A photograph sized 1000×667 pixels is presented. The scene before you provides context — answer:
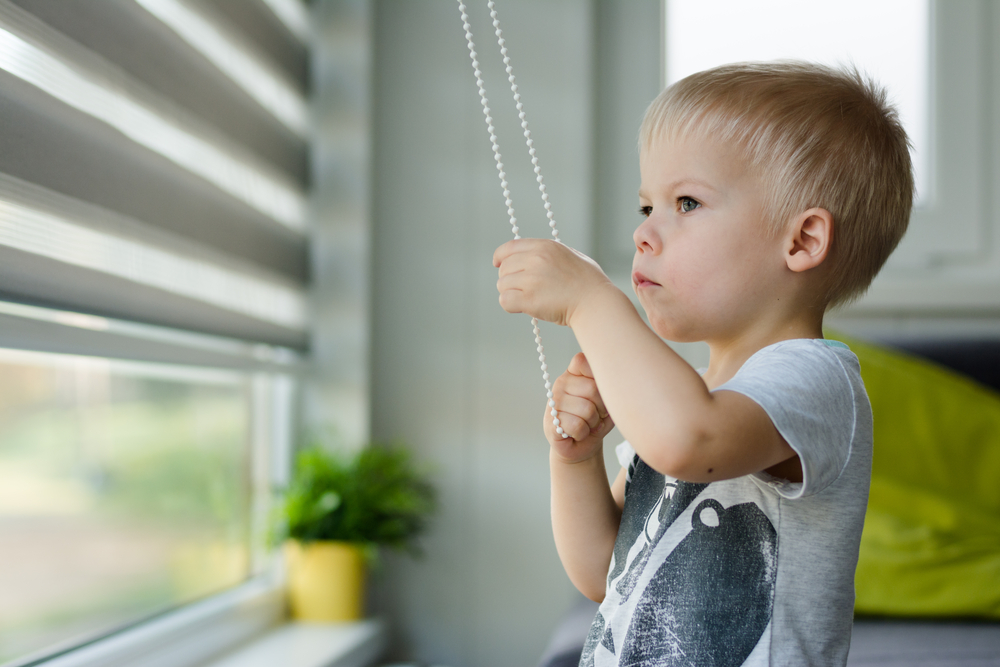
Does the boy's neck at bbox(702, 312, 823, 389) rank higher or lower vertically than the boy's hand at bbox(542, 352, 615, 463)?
higher

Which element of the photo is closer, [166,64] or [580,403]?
[580,403]

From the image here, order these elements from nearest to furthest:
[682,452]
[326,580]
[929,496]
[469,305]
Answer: [682,452]
[929,496]
[326,580]
[469,305]

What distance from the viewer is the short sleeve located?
53 centimetres

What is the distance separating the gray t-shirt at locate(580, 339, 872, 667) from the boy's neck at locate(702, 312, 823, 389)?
5cm

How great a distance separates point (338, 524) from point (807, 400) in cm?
115

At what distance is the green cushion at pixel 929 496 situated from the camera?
4.01 feet

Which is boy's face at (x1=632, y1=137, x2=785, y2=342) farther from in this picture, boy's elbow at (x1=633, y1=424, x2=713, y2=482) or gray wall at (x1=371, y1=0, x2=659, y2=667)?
gray wall at (x1=371, y1=0, x2=659, y2=667)

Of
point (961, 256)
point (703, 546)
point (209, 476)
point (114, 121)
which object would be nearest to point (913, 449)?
point (961, 256)

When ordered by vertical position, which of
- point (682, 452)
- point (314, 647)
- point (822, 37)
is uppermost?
point (822, 37)

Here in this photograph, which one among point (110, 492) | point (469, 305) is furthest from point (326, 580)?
point (469, 305)

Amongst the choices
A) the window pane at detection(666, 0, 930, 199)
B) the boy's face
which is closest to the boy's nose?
the boy's face

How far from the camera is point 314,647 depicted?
1.44m

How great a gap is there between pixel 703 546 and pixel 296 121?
1.36 meters

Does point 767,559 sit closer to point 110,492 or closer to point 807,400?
point 807,400
